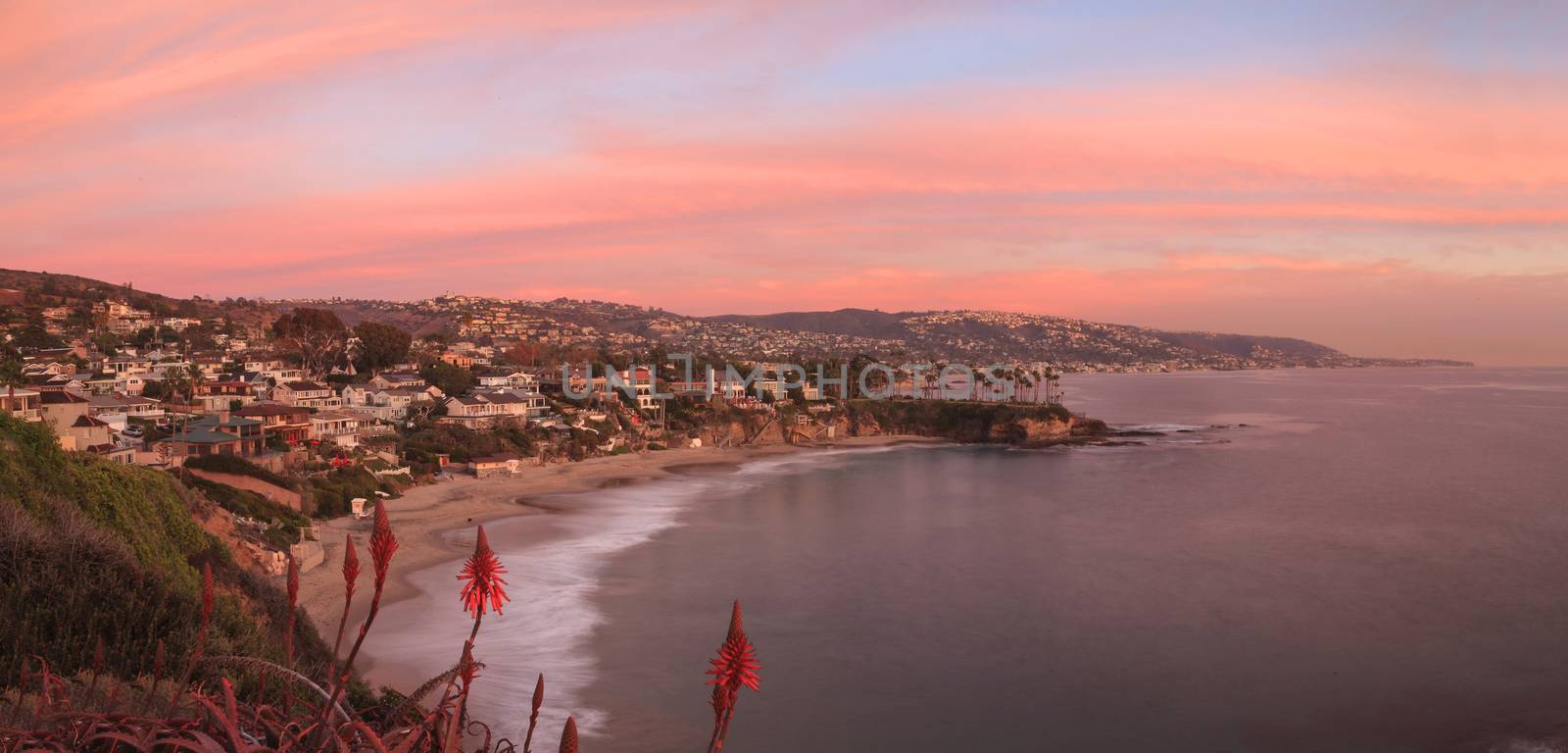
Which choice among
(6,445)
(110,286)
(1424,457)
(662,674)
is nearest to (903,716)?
(662,674)

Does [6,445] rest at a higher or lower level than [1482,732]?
higher

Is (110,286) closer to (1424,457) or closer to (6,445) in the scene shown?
(6,445)

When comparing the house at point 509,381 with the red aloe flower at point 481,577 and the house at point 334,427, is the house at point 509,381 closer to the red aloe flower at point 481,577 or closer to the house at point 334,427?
the house at point 334,427

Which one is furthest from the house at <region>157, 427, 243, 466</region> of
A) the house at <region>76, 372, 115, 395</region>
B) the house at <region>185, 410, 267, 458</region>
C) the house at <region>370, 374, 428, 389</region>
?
the house at <region>370, 374, 428, 389</region>

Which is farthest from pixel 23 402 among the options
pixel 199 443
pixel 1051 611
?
pixel 1051 611

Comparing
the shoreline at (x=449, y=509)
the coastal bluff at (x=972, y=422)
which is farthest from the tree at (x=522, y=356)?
the shoreline at (x=449, y=509)

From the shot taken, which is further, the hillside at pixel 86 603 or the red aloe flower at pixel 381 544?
the hillside at pixel 86 603

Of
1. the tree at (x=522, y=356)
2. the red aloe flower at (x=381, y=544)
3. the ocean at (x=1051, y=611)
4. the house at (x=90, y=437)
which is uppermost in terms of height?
the red aloe flower at (x=381, y=544)
